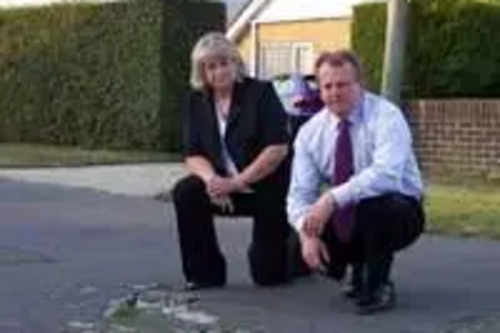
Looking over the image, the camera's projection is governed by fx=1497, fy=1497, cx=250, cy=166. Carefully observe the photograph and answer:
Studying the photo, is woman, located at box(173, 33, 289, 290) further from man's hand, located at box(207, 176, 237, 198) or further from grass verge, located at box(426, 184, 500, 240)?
grass verge, located at box(426, 184, 500, 240)

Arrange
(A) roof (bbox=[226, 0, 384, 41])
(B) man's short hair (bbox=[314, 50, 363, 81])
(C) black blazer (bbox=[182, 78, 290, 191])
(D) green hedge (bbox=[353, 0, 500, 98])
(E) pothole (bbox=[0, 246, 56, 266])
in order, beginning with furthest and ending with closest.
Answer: (A) roof (bbox=[226, 0, 384, 41]), (D) green hedge (bbox=[353, 0, 500, 98]), (E) pothole (bbox=[0, 246, 56, 266]), (C) black blazer (bbox=[182, 78, 290, 191]), (B) man's short hair (bbox=[314, 50, 363, 81])

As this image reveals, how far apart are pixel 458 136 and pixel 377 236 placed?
12.2 metres

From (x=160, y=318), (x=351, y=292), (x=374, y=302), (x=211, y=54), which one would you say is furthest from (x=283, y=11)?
(x=374, y=302)

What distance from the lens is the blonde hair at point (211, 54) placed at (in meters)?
8.68

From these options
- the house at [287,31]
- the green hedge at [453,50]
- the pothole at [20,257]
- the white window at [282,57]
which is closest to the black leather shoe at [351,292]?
the pothole at [20,257]

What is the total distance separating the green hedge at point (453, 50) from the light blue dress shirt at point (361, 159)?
42.0ft

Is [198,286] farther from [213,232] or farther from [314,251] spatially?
[314,251]

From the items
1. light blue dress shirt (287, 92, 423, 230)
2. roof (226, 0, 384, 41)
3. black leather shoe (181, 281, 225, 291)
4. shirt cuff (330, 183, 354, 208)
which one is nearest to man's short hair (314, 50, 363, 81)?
light blue dress shirt (287, 92, 423, 230)

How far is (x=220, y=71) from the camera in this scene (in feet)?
28.7

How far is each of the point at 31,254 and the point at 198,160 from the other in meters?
2.78

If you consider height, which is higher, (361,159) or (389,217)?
(361,159)

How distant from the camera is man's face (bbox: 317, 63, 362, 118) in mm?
7871

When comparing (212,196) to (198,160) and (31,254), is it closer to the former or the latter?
(198,160)

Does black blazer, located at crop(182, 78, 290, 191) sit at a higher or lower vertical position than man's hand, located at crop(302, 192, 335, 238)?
higher
